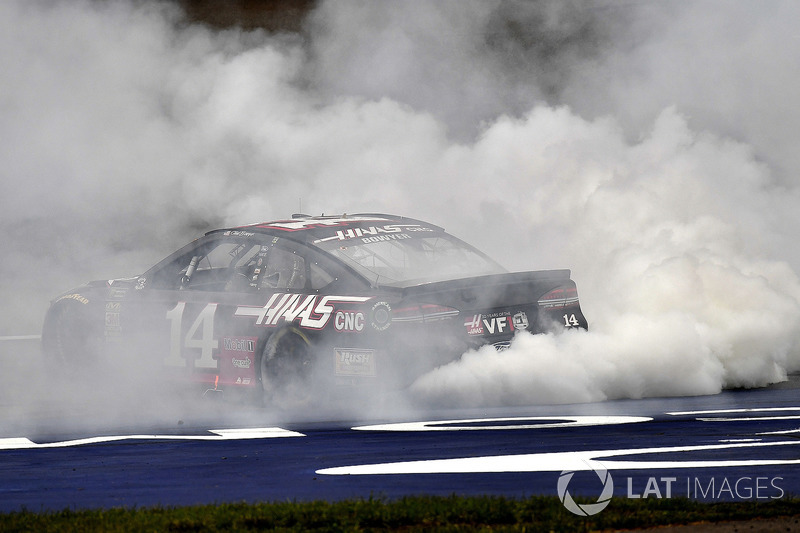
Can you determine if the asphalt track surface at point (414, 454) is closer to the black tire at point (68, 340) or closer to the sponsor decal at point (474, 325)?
the sponsor decal at point (474, 325)

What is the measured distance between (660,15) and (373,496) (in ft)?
48.0

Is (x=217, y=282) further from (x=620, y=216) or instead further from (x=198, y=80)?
(x=198, y=80)

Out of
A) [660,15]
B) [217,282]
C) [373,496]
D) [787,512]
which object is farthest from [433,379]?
[660,15]

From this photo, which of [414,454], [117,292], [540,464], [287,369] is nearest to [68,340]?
[117,292]

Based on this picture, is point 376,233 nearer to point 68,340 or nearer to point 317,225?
point 317,225

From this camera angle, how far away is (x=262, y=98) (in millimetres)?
20234

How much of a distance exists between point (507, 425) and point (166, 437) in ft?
6.75

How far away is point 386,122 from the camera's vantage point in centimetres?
1997

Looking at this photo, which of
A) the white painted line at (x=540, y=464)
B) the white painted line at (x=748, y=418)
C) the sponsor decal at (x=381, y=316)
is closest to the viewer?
the white painted line at (x=540, y=464)

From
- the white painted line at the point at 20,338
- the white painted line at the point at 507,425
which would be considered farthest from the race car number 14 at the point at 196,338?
the white painted line at the point at 20,338

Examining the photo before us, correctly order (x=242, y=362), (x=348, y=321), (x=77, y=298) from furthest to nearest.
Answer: (x=77, y=298), (x=242, y=362), (x=348, y=321)

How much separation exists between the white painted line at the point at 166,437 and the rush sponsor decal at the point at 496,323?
1.37m

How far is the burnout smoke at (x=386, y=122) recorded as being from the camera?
17266 millimetres

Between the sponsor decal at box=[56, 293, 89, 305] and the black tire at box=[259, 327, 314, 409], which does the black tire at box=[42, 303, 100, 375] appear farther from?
the black tire at box=[259, 327, 314, 409]
